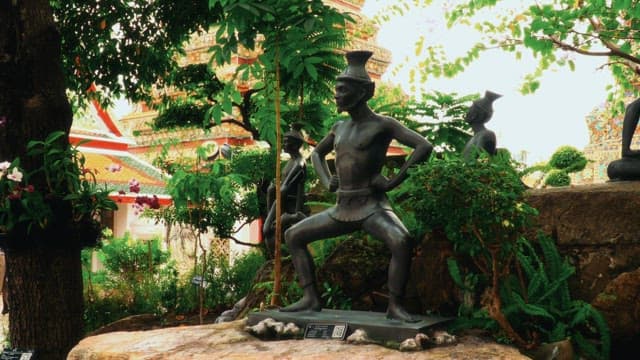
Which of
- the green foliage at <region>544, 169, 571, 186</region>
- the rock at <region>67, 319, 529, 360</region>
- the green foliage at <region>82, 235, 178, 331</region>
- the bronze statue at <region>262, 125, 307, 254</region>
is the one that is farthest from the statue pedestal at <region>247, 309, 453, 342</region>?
the green foliage at <region>544, 169, 571, 186</region>

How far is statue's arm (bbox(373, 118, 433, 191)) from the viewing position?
427 cm

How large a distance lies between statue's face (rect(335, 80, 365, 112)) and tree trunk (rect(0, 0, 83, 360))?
2.84 meters

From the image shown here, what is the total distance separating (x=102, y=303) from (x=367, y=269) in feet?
18.0

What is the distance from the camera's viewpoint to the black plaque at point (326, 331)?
161 inches

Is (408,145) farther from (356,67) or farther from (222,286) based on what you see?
(222,286)

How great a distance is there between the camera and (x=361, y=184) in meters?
4.43

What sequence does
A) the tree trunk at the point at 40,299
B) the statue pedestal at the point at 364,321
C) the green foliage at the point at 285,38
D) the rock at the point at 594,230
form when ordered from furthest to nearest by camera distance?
the tree trunk at the point at 40,299 → the green foliage at the point at 285,38 → the rock at the point at 594,230 → the statue pedestal at the point at 364,321

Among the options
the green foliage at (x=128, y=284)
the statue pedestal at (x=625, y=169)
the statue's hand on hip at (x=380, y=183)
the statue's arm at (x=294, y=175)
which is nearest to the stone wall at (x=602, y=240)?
the statue pedestal at (x=625, y=169)

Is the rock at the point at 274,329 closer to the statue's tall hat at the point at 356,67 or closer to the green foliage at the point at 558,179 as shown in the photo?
the statue's tall hat at the point at 356,67

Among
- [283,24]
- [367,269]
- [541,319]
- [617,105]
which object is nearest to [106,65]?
[283,24]

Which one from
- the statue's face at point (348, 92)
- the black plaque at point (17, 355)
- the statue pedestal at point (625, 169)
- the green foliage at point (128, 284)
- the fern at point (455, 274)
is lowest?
the green foliage at point (128, 284)

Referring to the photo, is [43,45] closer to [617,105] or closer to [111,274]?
[111,274]

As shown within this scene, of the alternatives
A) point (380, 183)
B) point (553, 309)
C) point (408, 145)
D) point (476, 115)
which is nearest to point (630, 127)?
point (476, 115)

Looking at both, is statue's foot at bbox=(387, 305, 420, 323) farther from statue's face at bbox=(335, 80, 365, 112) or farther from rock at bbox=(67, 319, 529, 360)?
statue's face at bbox=(335, 80, 365, 112)
